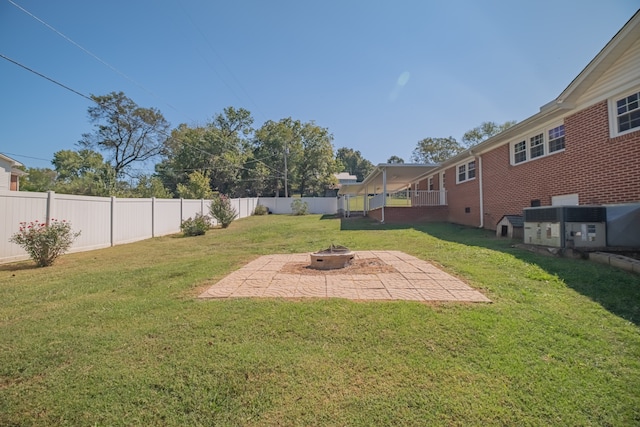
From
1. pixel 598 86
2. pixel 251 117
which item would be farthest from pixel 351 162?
pixel 598 86

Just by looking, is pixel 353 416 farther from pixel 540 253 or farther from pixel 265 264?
pixel 540 253

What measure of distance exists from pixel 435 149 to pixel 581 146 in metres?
44.6

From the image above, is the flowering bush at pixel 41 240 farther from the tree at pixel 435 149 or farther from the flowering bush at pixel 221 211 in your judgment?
the tree at pixel 435 149

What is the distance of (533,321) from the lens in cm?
300

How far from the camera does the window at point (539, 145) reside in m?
7.93

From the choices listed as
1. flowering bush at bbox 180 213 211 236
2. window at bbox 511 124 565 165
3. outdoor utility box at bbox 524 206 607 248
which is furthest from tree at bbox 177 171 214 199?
outdoor utility box at bbox 524 206 607 248

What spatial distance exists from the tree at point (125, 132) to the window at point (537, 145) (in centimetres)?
3246

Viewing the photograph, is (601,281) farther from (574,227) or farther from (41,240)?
→ (41,240)

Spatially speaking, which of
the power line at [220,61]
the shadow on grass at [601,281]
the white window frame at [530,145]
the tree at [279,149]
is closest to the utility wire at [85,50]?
the power line at [220,61]

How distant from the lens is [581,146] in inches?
275

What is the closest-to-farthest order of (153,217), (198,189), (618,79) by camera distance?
(618,79) → (153,217) → (198,189)

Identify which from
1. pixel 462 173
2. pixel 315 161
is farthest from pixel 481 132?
pixel 462 173

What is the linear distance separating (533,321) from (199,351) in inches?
136

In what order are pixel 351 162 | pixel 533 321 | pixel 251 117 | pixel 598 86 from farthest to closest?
pixel 351 162
pixel 251 117
pixel 598 86
pixel 533 321
